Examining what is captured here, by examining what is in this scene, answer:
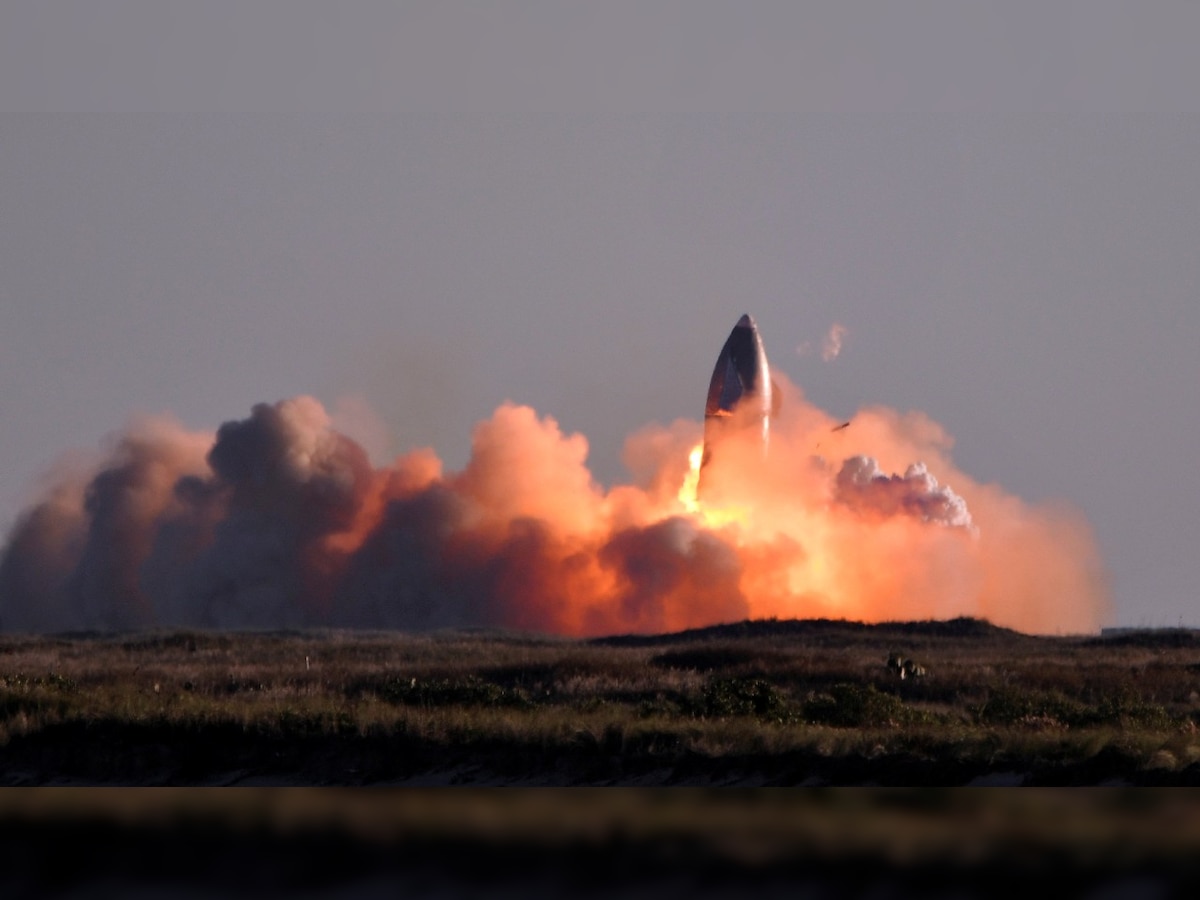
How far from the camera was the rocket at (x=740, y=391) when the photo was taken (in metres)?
128

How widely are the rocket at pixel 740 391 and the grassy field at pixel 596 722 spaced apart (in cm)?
5604

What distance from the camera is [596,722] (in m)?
42.7

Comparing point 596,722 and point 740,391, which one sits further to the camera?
point 740,391

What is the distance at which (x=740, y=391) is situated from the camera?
128875mm

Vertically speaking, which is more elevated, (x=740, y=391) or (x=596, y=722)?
(x=740, y=391)

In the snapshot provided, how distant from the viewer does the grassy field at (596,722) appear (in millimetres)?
39406

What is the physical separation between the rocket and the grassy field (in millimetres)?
56044

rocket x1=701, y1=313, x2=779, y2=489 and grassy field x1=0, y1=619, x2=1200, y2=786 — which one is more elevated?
rocket x1=701, y1=313, x2=779, y2=489

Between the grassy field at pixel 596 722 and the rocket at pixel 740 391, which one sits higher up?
the rocket at pixel 740 391

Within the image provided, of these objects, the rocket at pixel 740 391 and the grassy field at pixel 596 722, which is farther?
the rocket at pixel 740 391

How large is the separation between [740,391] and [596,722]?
8729 centimetres

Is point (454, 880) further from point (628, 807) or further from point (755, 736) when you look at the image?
point (755, 736)

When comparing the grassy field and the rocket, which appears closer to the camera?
the grassy field

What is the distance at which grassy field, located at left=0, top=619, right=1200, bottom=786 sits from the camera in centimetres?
3941
